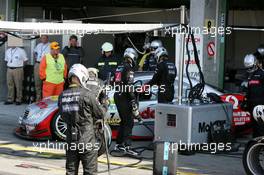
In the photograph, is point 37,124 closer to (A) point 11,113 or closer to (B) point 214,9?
(A) point 11,113

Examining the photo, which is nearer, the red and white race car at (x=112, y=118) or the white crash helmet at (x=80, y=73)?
the white crash helmet at (x=80, y=73)

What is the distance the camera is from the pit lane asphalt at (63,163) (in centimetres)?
970

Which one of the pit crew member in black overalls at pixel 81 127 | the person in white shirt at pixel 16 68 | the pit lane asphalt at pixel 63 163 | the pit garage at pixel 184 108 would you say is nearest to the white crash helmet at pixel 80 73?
the pit crew member in black overalls at pixel 81 127

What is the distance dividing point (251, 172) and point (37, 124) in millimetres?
4574

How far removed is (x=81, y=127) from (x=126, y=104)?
3.45m

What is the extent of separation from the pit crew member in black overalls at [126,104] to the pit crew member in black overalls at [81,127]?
321 centimetres

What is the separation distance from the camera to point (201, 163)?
1045cm

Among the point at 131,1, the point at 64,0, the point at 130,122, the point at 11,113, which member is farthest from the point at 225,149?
the point at 64,0

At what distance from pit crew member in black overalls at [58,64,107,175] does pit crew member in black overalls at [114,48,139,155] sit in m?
3.21

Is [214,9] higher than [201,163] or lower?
higher

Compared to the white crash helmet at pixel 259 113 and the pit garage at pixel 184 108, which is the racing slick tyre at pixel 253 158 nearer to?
the pit garage at pixel 184 108

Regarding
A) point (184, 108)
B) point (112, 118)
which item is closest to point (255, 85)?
point (184, 108)

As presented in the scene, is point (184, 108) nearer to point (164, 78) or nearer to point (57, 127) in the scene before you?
point (164, 78)

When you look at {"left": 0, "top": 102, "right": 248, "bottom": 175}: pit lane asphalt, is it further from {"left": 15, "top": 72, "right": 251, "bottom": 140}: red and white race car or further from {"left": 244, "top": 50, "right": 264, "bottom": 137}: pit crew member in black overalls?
{"left": 244, "top": 50, "right": 264, "bottom": 137}: pit crew member in black overalls
